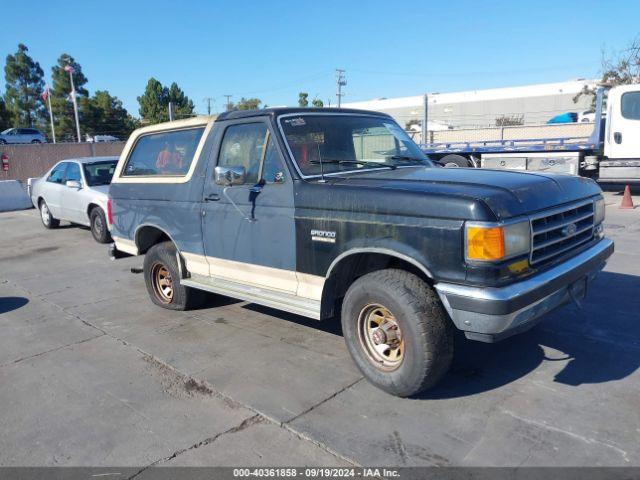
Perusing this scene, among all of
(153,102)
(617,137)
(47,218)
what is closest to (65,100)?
(153,102)

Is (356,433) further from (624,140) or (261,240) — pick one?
(624,140)

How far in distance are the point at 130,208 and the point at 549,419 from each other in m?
4.59

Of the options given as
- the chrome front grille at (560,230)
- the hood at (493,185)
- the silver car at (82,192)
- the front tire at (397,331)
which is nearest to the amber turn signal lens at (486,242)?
the hood at (493,185)

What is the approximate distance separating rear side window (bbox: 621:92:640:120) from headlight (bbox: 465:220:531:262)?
1224cm

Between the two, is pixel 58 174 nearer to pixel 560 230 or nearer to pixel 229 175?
pixel 229 175

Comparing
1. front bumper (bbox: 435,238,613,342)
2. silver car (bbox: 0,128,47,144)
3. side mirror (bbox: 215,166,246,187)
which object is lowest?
front bumper (bbox: 435,238,613,342)

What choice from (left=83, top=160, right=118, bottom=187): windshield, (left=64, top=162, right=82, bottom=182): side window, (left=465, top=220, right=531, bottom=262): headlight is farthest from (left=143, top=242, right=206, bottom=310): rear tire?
(left=64, top=162, right=82, bottom=182): side window

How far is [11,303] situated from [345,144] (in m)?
4.67

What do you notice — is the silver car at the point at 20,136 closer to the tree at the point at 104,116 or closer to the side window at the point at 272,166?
the tree at the point at 104,116

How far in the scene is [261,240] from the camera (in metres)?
4.40

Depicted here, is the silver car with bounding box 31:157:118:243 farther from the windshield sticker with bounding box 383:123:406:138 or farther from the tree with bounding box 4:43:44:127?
the tree with bounding box 4:43:44:127

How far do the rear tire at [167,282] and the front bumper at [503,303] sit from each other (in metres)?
3.15

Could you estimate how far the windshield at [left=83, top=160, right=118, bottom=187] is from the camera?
1033 cm

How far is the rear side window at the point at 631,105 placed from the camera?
13.0 metres
